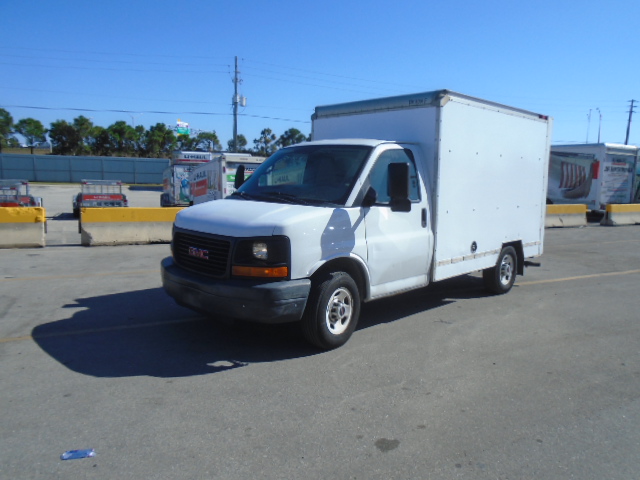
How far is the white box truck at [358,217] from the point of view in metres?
4.96

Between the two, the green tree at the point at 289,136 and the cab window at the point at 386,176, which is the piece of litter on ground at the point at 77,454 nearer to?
the cab window at the point at 386,176

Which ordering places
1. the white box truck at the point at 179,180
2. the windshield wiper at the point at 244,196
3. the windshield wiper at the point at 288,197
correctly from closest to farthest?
1. the windshield wiper at the point at 288,197
2. the windshield wiper at the point at 244,196
3. the white box truck at the point at 179,180

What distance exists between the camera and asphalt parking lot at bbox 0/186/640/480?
11.3ft

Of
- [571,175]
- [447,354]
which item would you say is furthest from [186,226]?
[571,175]

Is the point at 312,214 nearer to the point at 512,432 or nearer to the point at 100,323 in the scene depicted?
the point at 512,432

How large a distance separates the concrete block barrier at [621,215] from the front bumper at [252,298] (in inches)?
788

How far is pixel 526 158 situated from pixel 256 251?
5.27 m

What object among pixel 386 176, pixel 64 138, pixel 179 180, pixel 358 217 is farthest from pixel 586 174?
pixel 64 138

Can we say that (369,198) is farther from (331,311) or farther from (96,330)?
(96,330)

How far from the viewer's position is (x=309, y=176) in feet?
19.7

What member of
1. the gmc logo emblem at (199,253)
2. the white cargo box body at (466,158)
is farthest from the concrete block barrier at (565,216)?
the gmc logo emblem at (199,253)

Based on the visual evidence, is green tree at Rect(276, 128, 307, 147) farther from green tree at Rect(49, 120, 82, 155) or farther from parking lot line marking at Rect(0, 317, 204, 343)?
parking lot line marking at Rect(0, 317, 204, 343)

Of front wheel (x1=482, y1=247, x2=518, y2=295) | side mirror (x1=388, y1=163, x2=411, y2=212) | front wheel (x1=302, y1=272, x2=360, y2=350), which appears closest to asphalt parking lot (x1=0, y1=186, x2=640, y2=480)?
front wheel (x1=302, y1=272, x2=360, y2=350)

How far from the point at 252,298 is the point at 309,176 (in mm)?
1814
